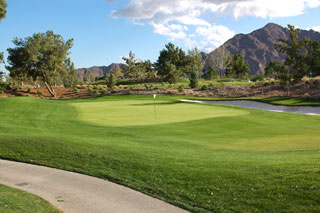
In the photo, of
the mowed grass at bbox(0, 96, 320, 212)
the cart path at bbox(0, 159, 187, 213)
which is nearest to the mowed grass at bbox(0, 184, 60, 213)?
the cart path at bbox(0, 159, 187, 213)

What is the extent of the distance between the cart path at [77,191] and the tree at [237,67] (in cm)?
7802

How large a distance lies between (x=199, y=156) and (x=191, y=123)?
10.6 m

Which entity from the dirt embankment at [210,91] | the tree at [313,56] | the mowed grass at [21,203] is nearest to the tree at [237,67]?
the dirt embankment at [210,91]

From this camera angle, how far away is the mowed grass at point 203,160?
263 inches

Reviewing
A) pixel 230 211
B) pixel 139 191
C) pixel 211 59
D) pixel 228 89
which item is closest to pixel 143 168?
pixel 139 191

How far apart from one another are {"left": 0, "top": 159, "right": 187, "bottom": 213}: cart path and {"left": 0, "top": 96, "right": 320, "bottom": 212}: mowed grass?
38cm

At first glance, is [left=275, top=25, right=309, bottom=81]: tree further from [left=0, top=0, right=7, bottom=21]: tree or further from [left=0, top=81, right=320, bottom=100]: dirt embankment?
[left=0, top=0, right=7, bottom=21]: tree

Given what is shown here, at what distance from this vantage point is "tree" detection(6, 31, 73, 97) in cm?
5419

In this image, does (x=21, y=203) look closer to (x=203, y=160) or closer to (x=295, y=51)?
(x=203, y=160)

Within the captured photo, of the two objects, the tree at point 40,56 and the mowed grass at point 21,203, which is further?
the tree at point 40,56

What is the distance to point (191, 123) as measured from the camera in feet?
70.6

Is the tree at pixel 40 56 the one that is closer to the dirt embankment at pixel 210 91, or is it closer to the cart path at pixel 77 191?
the dirt embankment at pixel 210 91

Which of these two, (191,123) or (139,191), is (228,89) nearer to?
(191,123)

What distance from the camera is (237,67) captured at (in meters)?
82.6
